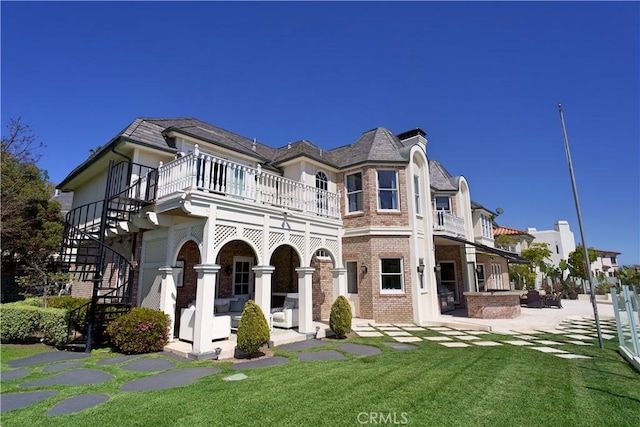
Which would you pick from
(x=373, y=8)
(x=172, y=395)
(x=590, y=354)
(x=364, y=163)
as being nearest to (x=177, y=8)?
(x=373, y=8)

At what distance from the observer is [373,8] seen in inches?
361

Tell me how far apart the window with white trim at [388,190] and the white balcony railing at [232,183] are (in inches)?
129

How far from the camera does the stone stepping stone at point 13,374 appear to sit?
19.8 feet

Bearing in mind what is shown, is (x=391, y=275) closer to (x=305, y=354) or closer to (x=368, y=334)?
(x=368, y=334)

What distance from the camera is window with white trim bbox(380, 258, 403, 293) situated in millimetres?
13180

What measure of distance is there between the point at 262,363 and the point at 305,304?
3196 millimetres

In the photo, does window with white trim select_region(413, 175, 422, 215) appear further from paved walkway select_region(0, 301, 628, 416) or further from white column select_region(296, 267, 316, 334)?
white column select_region(296, 267, 316, 334)

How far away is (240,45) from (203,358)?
31.9ft

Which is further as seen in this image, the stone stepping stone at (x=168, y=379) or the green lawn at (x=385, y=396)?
the stone stepping stone at (x=168, y=379)

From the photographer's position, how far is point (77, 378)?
596cm

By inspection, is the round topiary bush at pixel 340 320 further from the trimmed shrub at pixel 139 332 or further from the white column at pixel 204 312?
the trimmed shrub at pixel 139 332

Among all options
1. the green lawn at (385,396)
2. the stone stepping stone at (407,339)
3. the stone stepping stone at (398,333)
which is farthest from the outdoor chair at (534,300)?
the stone stepping stone at (407,339)

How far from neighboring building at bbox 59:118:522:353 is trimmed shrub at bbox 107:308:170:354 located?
597 mm

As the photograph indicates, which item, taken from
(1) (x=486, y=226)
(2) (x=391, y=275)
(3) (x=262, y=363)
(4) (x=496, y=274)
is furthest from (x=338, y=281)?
(1) (x=486, y=226)
